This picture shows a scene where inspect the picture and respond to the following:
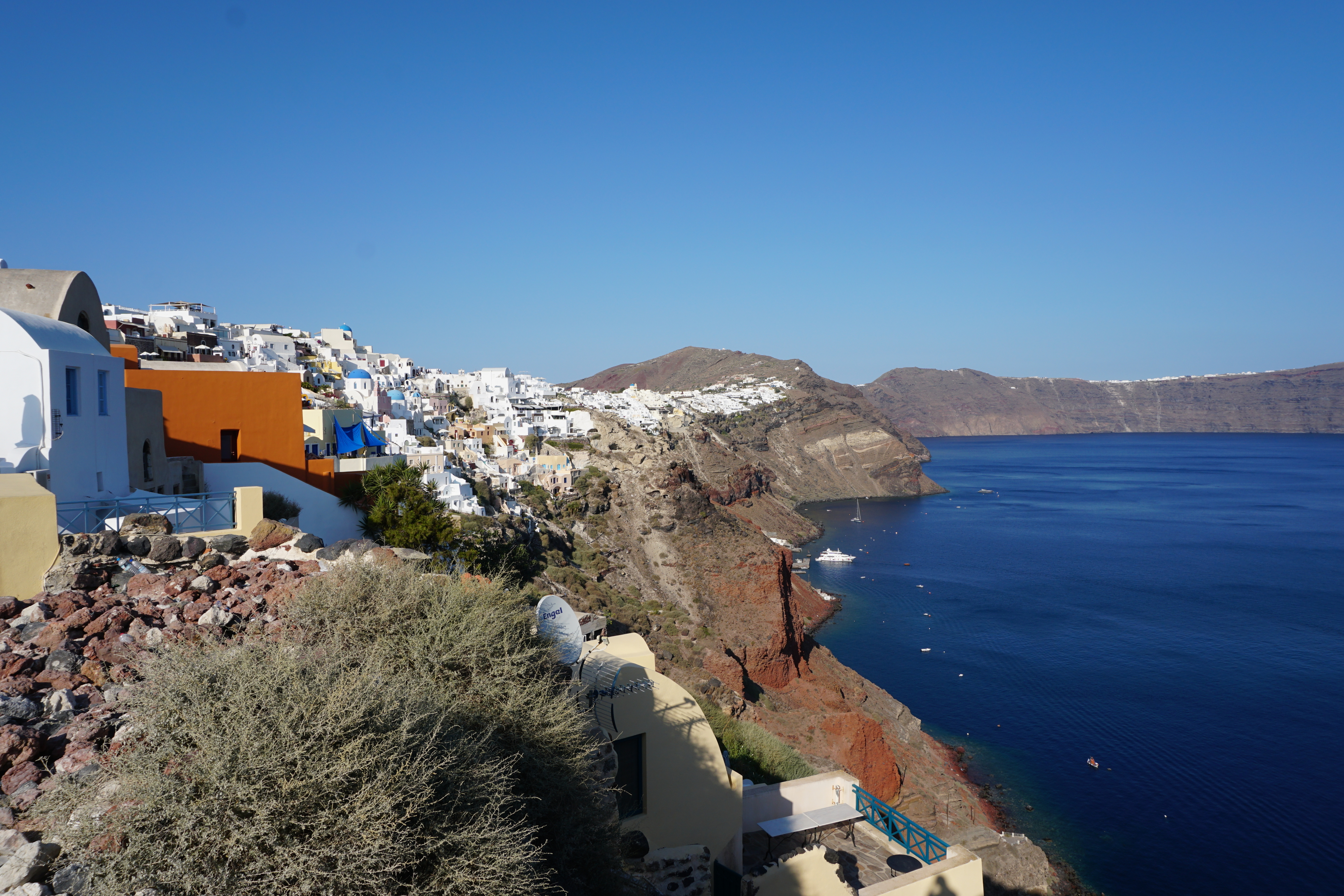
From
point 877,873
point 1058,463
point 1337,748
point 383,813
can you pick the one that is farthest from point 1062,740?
point 1058,463

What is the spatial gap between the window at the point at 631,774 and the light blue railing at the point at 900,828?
3.35 metres

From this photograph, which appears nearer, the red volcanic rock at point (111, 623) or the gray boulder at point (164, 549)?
the red volcanic rock at point (111, 623)

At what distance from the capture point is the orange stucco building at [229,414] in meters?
12.8

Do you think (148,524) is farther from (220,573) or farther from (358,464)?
(358,464)

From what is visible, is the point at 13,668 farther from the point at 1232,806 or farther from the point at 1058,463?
the point at 1058,463

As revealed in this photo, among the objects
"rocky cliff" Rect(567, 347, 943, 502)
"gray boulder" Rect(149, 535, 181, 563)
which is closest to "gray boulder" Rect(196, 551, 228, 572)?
"gray boulder" Rect(149, 535, 181, 563)

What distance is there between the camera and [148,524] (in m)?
7.90

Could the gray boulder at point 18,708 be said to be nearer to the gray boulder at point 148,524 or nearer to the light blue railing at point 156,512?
the gray boulder at point 148,524

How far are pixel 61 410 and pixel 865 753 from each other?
2210cm

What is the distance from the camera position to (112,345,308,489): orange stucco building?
12773mm

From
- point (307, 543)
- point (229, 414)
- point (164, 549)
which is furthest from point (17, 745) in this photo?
point (229, 414)

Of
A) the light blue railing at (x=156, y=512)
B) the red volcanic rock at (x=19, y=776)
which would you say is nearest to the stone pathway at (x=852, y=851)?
the red volcanic rock at (x=19, y=776)

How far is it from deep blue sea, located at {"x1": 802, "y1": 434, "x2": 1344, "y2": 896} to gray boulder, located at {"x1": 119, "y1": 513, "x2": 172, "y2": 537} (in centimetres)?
2362

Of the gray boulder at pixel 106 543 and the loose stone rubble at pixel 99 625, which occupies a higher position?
the gray boulder at pixel 106 543
